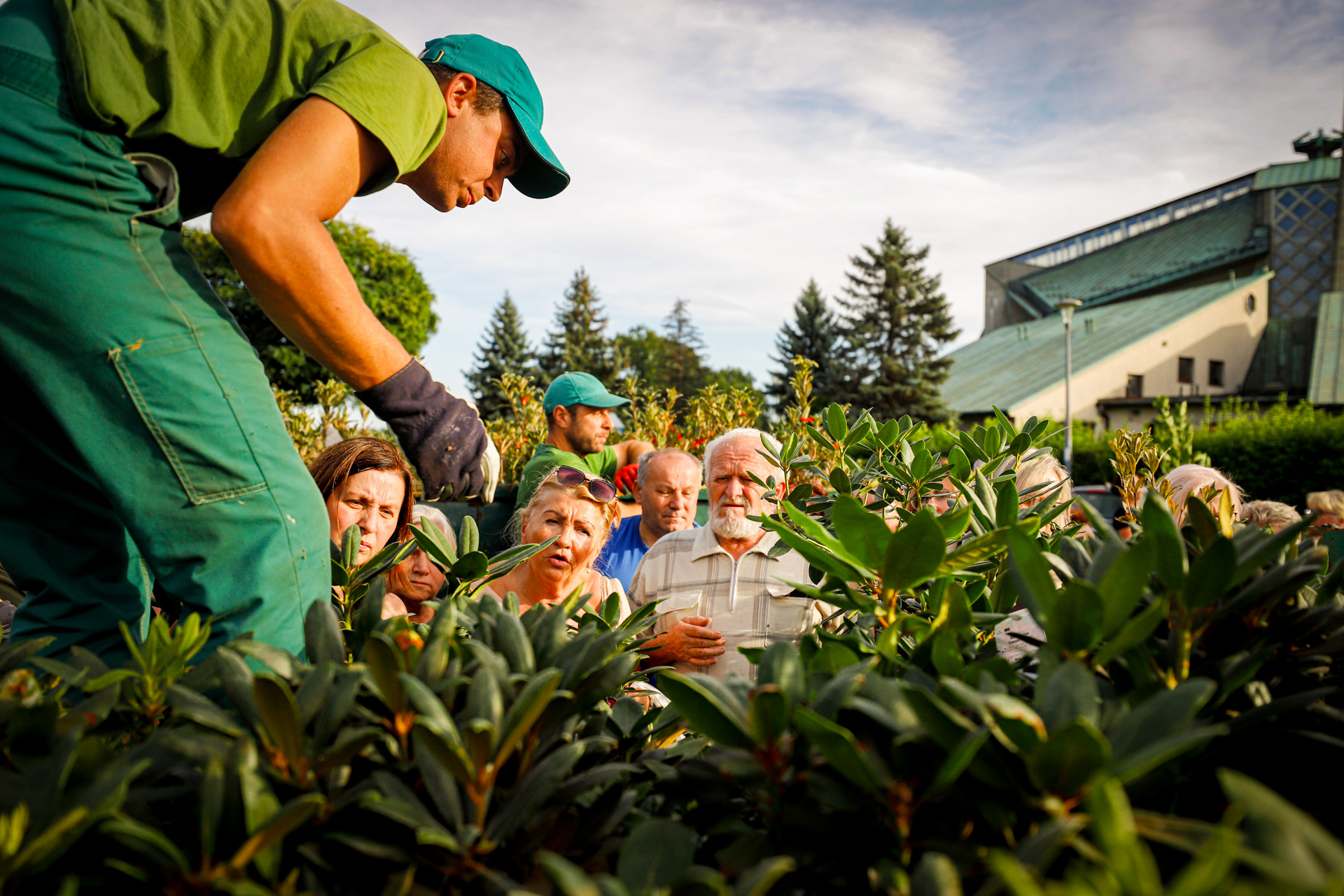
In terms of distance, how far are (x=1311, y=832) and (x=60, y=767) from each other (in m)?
0.95

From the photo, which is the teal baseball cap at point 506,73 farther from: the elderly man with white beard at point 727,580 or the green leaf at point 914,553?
the elderly man with white beard at point 727,580

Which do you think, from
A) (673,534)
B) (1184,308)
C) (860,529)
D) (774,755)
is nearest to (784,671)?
(774,755)

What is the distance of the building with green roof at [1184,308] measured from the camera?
96.7 feet

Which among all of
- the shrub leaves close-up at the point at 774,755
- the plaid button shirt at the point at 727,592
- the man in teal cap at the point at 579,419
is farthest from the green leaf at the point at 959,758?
the man in teal cap at the point at 579,419

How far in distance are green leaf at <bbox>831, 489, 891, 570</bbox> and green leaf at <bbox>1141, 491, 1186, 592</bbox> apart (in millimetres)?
259

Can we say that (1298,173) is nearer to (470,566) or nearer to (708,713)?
(470,566)

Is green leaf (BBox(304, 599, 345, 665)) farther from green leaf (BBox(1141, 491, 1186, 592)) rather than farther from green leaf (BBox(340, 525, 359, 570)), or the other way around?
green leaf (BBox(1141, 491, 1186, 592))

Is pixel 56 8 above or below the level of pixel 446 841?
above

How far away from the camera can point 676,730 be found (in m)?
1.11

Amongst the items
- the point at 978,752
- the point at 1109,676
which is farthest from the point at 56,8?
the point at 1109,676

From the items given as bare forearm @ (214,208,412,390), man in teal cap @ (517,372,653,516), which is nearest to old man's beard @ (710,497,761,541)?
man in teal cap @ (517,372,653,516)

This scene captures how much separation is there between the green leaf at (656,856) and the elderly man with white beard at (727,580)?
2.12m

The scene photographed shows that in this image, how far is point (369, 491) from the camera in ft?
9.55

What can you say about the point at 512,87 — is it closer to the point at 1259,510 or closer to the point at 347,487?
the point at 347,487
